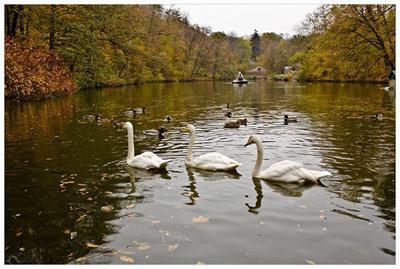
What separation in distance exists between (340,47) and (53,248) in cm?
3056

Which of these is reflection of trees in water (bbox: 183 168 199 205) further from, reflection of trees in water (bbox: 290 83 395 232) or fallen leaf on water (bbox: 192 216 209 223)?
reflection of trees in water (bbox: 290 83 395 232)

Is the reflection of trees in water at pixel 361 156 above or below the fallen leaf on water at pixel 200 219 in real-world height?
above

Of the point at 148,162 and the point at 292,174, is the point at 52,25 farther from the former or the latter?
the point at 292,174

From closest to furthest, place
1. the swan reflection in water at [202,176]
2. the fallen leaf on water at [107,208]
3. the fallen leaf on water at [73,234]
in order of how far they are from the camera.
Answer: the fallen leaf on water at [73,234] → the fallen leaf on water at [107,208] → the swan reflection in water at [202,176]

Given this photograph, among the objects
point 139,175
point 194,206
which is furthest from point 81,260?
point 139,175

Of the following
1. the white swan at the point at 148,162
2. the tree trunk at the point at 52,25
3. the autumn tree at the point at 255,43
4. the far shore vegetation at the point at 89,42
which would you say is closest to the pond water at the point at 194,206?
the white swan at the point at 148,162

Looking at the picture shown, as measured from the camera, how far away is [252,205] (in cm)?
648

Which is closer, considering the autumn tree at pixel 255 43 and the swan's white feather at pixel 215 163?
the swan's white feather at pixel 215 163

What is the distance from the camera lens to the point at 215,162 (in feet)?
27.7

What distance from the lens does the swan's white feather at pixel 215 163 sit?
8334mm

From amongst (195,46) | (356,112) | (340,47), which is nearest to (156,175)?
(356,112)

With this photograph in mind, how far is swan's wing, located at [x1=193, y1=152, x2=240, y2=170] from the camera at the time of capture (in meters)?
8.33

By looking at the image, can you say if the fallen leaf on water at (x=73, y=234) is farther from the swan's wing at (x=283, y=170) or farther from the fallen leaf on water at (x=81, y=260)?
the swan's wing at (x=283, y=170)

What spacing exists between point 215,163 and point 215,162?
2 cm
